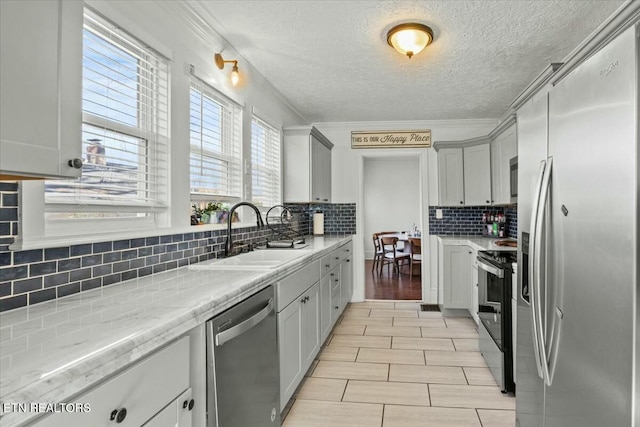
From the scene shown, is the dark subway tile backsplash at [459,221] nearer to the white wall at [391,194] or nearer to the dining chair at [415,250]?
the dining chair at [415,250]

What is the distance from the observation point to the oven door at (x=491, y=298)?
280cm

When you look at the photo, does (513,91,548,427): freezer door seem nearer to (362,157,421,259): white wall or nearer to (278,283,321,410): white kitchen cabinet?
(278,283,321,410): white kitchen cabinet

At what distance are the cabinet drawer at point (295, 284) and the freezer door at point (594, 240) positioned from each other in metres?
1.31

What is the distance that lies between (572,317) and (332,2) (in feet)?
6.83

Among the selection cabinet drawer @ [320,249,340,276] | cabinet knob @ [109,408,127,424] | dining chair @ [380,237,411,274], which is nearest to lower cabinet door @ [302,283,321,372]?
cabinet drawer @ [320,249,340,276]

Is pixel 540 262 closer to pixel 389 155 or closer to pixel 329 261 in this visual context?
pixel 329 261

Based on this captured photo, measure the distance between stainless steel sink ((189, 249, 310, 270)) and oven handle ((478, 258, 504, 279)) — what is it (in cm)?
139

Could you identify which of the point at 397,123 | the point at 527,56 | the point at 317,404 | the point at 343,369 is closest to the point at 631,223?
the point at 317,404

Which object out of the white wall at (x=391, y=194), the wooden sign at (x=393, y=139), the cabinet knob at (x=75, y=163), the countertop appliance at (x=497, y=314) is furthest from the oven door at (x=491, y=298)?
the white wall at (x=391, y=194)

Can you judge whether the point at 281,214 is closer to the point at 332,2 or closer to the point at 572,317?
the point at 332,2

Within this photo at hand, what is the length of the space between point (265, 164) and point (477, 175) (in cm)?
267


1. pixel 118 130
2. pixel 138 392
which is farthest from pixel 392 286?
pixel 138 392

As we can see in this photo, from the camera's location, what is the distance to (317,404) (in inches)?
102

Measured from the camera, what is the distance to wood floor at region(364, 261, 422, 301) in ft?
19.4
